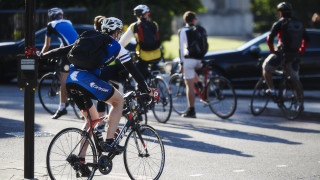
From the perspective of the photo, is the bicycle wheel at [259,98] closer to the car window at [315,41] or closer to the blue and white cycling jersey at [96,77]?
the car window at [315,41]

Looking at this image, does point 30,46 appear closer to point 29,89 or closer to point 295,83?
point 29,89

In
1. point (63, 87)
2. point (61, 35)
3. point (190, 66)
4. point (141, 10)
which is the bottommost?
point (63, 87)

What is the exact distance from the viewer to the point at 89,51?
535 cm

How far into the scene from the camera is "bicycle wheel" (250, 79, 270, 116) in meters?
10.5

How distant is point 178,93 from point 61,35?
8.36 feet

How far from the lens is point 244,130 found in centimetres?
927

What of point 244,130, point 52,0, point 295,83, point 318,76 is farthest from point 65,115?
point 52,0

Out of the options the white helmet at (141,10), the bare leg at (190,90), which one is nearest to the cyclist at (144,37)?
the white helmet at (141,10)

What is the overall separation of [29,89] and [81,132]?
68 cm

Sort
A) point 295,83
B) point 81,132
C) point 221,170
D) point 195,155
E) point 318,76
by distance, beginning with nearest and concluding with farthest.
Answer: point 81,132 < point 221,170 < point 195,155 < point 295,83 < point 318,76

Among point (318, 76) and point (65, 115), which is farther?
point (318, 76)

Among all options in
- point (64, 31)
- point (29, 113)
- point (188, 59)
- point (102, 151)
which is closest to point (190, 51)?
point (188, 59)

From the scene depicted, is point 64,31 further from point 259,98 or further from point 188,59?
point 259,98

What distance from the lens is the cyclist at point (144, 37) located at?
9289 millimetres
